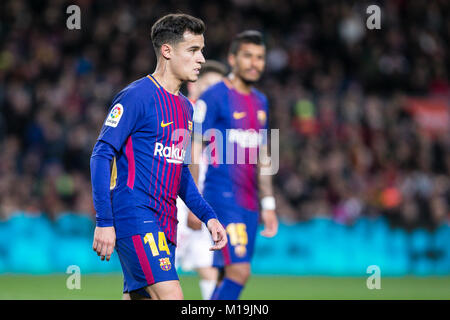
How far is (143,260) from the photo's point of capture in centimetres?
445

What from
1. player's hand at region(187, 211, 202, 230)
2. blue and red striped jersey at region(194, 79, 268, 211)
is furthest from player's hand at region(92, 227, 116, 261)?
blue and red striped jersey at region(194, 79, 268, 211)

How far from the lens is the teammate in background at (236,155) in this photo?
6.38 metres

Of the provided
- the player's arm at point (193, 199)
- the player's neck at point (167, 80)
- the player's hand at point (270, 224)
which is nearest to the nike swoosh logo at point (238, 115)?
the player's hand at point (270, 224)

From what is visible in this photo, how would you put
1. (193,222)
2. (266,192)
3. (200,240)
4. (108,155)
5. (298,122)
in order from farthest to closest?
(298,122)
(200,240)
(266,192)
(193,222)
(108,155)

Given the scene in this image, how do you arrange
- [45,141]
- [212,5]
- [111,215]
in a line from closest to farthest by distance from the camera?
1. [111,215]
2. [45,141]
3. [212,5]

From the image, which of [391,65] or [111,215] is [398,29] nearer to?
[391,65]

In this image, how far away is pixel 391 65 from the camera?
17.1 metres

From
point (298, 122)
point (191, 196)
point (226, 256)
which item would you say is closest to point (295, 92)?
point (298, 122)

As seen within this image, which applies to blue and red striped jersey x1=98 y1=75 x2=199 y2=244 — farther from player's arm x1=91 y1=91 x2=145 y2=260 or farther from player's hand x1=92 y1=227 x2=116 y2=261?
player's hand x1=92 y1=227 x2=116 y2=261

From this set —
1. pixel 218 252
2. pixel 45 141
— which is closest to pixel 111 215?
pixel 218 252

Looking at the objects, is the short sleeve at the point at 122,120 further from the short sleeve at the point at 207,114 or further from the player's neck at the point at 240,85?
the player's neck at the point at 240,85

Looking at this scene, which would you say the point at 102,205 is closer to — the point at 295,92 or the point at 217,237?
the point at 217,237

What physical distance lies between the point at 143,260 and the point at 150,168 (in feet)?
1.78

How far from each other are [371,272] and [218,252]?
6714 millimetres
